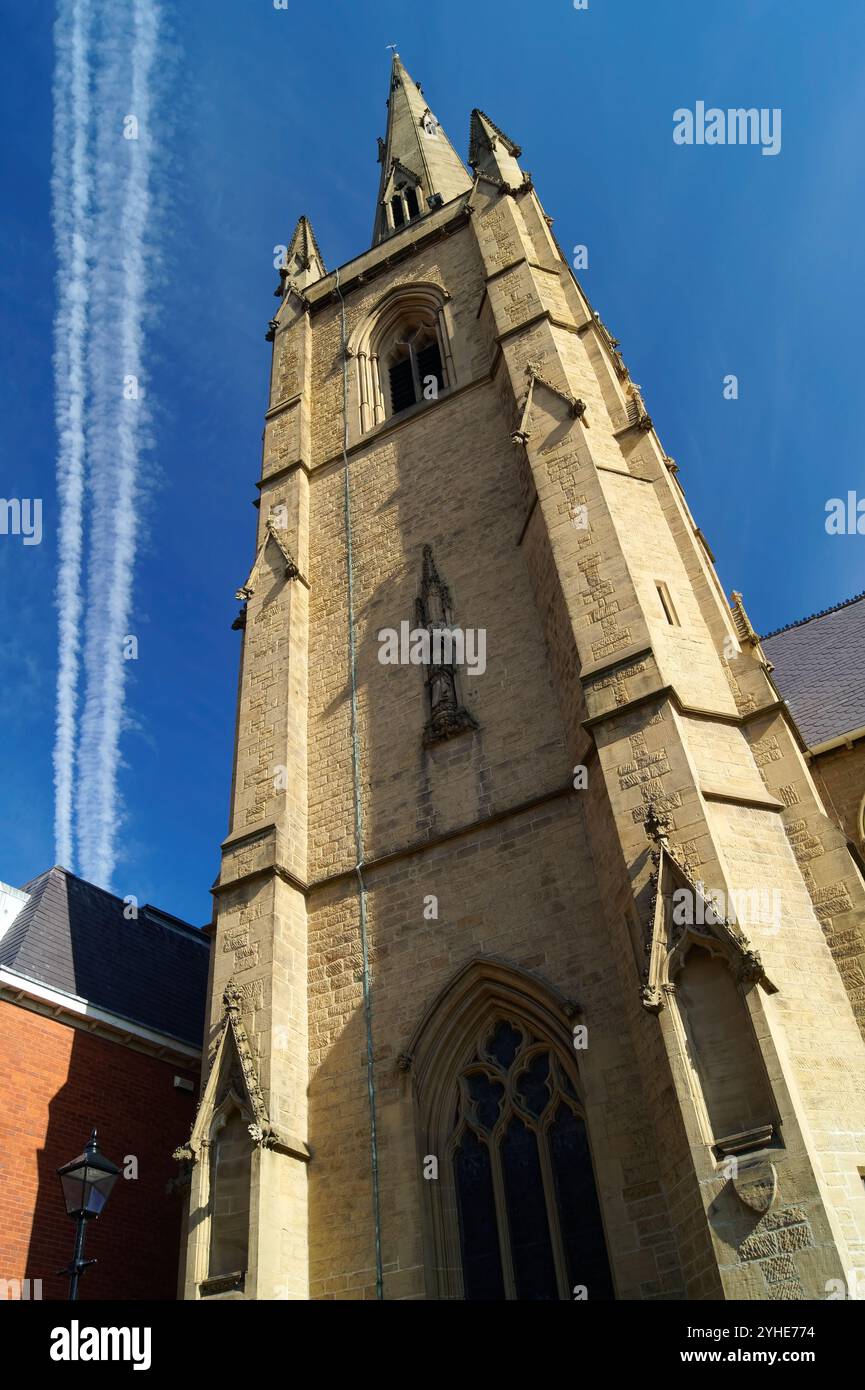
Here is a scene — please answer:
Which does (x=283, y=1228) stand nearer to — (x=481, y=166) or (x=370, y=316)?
(x=370, y=316)

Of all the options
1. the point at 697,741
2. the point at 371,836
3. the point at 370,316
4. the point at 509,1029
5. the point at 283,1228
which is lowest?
the point at 283,1228

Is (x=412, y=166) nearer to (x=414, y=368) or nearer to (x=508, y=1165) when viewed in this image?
(x=414, y=368)

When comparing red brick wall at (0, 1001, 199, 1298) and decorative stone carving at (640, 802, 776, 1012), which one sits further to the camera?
red brick wall at (0, 1001, 199, 1298)

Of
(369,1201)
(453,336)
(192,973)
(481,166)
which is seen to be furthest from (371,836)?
(481,166)

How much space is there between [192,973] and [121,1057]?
14.9 feet

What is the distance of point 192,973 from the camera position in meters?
18.5

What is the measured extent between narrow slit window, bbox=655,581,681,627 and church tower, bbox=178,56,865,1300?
42 millimetres

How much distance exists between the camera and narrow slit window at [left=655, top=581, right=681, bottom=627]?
12492 millimetres

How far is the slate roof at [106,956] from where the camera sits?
14.8 metres

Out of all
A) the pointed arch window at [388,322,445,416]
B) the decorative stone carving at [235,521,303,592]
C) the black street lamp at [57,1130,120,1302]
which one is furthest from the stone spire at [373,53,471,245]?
the black street lamp at [57,1130,120,1302]

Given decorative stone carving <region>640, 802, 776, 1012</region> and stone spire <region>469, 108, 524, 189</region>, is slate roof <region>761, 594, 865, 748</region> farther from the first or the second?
stone spire <region>469, 108, 524, 189</region>

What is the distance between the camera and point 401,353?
21734mm

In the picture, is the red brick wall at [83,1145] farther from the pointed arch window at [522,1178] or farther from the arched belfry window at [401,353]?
the arched belfry window at [401,353]

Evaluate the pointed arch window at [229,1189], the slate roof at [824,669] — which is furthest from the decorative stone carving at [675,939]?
the slate roof at [824,669]
